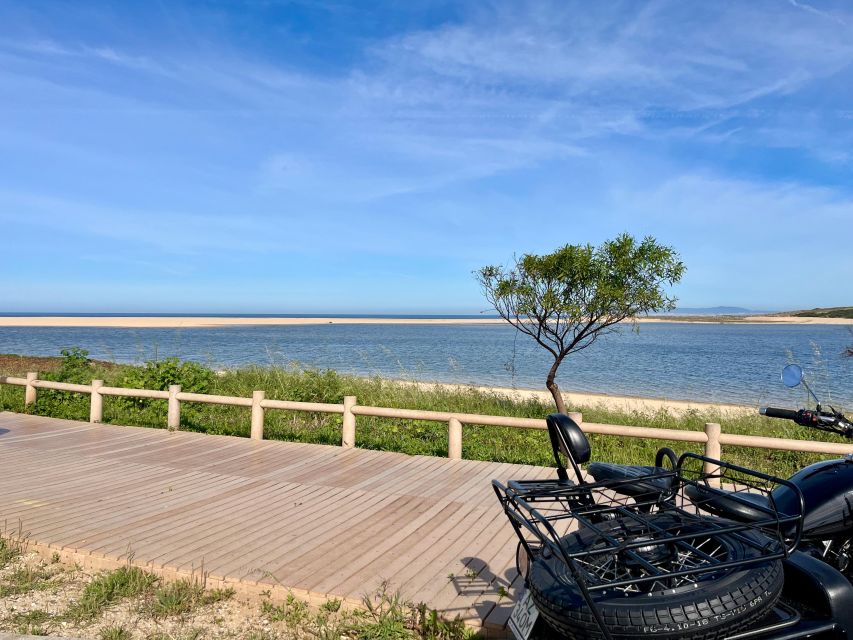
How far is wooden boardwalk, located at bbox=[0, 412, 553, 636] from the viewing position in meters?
3.59

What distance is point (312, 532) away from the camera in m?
4.38

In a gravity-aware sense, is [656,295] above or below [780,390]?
above

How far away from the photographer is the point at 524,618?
85.8 inches

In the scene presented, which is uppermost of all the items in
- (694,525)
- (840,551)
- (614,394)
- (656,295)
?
(656,295)

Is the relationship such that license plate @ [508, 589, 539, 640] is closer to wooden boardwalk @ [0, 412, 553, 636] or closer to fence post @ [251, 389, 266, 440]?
wooden boardwalk @ [0, 412, 553, 636]

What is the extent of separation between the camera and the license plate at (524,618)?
→ 2.12 metres

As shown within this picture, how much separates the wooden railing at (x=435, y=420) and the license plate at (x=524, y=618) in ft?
12.6

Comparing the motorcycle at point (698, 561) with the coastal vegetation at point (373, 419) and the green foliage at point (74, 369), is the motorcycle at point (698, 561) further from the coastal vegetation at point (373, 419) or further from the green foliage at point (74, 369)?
the green foliage at point (74, 369)

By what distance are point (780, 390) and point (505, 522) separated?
57.4 feet

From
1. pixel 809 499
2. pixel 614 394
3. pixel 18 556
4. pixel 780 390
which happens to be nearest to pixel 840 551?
pixel 809 499

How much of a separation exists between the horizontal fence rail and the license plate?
3.87m

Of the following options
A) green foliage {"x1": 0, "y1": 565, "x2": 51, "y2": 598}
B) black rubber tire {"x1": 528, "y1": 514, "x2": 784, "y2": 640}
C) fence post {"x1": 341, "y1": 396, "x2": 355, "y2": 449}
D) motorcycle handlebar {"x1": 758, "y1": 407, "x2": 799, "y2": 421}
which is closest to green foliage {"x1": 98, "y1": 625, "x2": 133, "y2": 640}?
green foliage {"x1": 0, "y1": 565, "x2": 51, "y2": 598}

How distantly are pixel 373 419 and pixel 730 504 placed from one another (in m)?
7.62

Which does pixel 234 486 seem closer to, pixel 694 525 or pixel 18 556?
pixel 18 556
